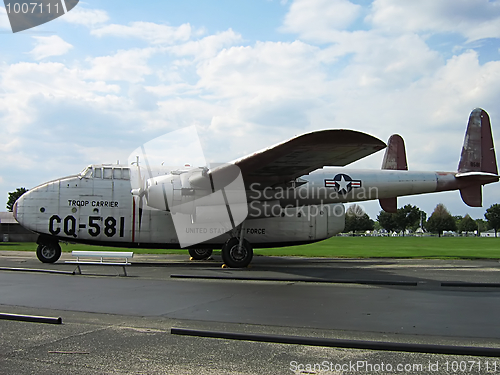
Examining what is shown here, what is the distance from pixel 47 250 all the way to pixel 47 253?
11 centimetres

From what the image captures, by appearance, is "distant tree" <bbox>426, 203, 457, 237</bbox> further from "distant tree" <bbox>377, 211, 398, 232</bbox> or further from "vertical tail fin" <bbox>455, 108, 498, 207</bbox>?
"vertical tail fin" <bbox>455, 108, 498, 207</bbox>

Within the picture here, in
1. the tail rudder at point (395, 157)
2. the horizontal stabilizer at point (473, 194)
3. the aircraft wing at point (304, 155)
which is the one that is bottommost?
the horizontal stabilizer at point (473, 194)

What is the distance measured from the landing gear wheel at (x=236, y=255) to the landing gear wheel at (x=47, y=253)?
6.55 m

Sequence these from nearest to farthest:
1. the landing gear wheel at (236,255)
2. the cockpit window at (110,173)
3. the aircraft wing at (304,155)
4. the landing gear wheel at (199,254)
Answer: the aircraft wing at (304,155)
the landing gear wheel at (236,255)
the cockpit window at (110,173)
the landing gear wheel at (199,254)

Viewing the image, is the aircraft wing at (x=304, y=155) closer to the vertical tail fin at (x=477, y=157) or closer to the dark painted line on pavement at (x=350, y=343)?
the dark painted line on pavement at (x=350, y=343)

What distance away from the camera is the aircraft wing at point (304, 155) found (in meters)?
10.9

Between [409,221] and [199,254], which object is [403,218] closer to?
[409,221]

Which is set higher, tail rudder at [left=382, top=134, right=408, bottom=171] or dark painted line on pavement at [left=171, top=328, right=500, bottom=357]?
tail rudder at [left=382, top=134, right=408, bottom=171]

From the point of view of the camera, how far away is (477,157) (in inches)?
778

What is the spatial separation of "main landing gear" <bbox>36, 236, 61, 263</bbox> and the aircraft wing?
729 centimetres

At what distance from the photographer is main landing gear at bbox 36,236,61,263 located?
656 inches

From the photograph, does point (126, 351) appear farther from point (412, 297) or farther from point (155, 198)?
point (155, 198)

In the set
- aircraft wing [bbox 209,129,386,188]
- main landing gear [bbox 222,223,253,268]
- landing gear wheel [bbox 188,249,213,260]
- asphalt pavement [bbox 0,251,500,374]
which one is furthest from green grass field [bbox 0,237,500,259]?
asphalt pavement [bbox 0,251,500,374]

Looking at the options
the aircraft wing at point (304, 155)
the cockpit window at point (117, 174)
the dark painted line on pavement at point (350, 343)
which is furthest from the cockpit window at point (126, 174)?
the dark painted line on pavement at point (350, 343)
